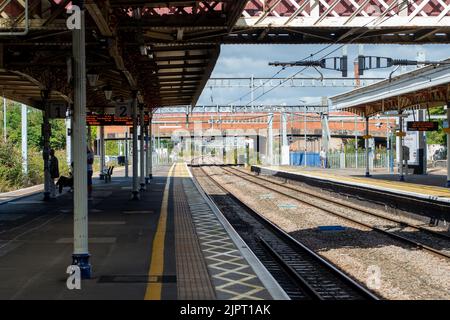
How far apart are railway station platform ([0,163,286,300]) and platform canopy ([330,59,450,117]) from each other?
14704 millimetres

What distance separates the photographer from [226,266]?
31.8ft

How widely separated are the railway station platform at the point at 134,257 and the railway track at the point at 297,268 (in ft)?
2.67

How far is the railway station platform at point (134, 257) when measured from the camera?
7.84 m

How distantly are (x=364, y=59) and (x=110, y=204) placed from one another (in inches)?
425

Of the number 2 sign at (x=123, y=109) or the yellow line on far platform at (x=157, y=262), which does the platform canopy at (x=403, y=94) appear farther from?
the yellow line on far platform at (x=157, y=262)

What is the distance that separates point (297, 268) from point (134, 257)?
3232 mm

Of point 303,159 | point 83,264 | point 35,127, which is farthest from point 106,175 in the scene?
point 303,159

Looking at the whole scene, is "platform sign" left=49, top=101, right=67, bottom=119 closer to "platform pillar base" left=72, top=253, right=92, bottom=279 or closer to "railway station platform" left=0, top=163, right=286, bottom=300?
"railway station platform" left=0, top=163, right=286, bottom=300

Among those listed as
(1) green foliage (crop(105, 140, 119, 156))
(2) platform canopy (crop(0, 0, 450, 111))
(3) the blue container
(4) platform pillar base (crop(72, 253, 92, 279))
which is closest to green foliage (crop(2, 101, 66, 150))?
(1) green foliage (crop(105, 140, 119, 156))

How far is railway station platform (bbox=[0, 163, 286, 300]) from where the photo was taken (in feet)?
25.7

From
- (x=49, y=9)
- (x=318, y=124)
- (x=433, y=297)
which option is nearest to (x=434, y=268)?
(x=433, y=297)
